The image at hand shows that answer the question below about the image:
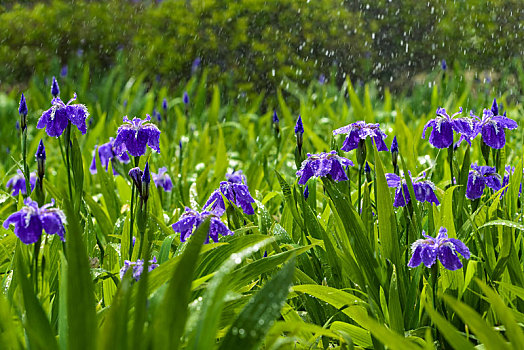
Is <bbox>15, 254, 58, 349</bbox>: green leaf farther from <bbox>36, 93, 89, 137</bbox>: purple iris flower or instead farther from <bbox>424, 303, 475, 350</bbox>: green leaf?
<bbox>424, 303, 475, 350</bbox>: green leaf

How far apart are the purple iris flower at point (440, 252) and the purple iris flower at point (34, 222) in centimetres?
86

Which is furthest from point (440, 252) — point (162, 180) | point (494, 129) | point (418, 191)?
point (162, 180)

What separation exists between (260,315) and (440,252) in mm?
604

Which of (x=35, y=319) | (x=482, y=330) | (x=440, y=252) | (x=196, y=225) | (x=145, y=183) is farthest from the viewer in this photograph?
(x=196, y=225)

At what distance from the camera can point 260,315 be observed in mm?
1030

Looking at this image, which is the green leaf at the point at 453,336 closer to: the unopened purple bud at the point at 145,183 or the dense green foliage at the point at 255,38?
the unopened purple bud at the point at 145,183

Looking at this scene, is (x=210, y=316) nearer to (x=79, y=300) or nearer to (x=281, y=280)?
(x=281, y=280)

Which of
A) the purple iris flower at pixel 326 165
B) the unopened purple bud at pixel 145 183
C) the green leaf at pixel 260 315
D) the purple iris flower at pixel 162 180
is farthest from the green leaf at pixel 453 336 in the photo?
the purple iris flower at pixel 162 180

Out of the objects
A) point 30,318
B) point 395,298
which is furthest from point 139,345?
point 395,298

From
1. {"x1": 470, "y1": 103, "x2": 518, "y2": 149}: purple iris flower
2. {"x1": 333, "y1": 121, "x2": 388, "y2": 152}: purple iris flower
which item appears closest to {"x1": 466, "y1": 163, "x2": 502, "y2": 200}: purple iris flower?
{"x1": 470, "y1": 103, "x2": 518, "y2": 149}: purple iris flower

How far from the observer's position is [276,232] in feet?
5.99

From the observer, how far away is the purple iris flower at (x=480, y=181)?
1861 millimetres

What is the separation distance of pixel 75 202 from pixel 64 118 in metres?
0.24

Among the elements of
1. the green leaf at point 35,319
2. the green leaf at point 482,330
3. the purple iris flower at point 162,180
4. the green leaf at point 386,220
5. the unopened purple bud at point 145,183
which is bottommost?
the green leaf at point 482,330
